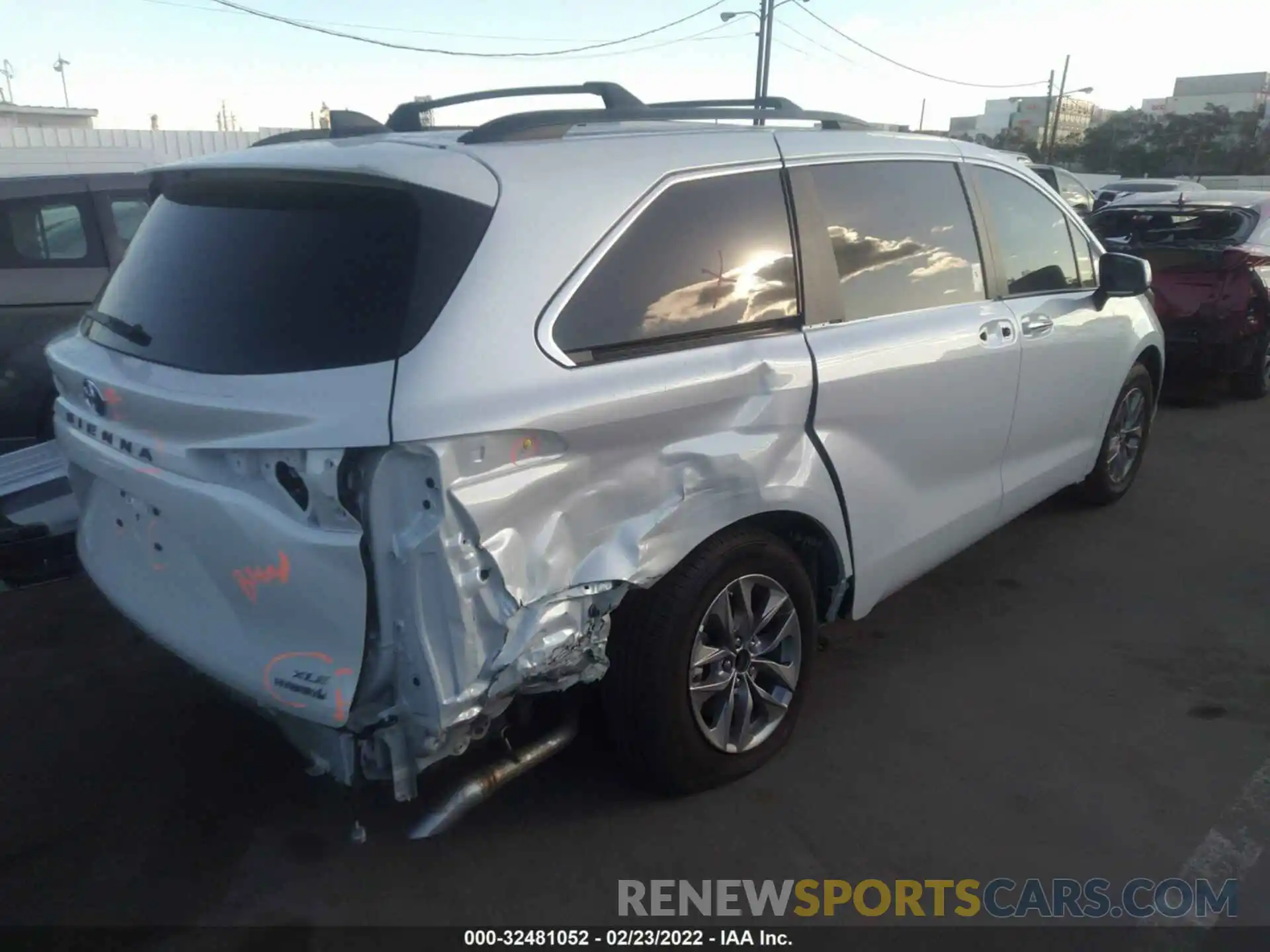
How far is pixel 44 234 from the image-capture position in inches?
236

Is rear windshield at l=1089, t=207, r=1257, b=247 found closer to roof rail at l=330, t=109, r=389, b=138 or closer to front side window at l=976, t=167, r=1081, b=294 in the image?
front side window at l=976, t=167, r=1081, b=294

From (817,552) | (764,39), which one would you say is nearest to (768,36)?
(764,39)

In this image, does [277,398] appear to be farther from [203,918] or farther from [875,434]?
[875,434]

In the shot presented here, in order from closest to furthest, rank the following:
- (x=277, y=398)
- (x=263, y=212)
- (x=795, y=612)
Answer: (x=277, y=398) → (x=263, y=212) → (x=795, y=612)

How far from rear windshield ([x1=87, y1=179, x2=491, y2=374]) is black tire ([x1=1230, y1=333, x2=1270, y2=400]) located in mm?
7564

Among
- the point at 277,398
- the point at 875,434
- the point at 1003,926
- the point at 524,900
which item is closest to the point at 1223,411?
the point at 875,434

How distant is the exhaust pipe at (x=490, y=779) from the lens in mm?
2373

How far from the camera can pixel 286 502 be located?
85.3 inches

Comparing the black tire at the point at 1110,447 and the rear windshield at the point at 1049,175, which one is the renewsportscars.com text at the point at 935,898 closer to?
the black tire at the point at 1110,447

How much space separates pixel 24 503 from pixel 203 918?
75.1 inches

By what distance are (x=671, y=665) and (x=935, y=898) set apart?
91 cm

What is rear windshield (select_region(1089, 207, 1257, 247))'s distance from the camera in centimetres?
784

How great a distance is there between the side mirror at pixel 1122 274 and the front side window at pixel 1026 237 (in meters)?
0.12

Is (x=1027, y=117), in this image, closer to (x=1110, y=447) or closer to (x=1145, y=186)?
(x=1145, y=186)
